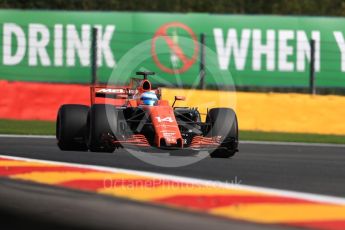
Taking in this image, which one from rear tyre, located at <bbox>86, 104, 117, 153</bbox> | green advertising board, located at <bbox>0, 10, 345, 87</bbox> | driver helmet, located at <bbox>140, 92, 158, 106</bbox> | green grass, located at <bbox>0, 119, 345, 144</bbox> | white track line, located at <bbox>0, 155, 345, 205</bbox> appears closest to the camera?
white track line, located at <bbox>0, 155, 345, 205</bbox>

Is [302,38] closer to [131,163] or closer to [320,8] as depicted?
[131,163]

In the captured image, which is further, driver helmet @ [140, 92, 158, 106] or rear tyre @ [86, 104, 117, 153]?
driver helmet @ [140, 92, 158, 106]

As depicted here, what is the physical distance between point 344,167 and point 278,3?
2904 cm

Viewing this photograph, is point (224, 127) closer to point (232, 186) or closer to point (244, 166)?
point (244, 166)

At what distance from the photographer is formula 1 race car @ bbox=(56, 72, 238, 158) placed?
11.3 meters

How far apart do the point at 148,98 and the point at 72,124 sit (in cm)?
114

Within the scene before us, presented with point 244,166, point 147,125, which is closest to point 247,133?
point 147,125

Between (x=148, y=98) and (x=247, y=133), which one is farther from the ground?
(x=148, y=98)

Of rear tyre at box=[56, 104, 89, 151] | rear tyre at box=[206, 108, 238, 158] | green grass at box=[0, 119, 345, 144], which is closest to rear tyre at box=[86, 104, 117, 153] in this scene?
rear tyre at box=[56, 104, 89, 151]

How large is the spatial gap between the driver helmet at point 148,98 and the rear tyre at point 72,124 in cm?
86

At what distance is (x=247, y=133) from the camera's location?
17250 millimetres

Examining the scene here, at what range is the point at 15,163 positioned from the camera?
10.1 meters

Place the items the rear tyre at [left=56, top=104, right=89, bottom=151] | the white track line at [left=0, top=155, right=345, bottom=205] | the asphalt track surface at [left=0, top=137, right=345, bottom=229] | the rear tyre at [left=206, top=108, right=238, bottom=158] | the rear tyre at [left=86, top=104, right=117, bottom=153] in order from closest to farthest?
the asphalt track surface at [left=0, top=137, right=345, bottom=229], the white track line at [left=0, top=155, right=345, bottom=205], the rear tyre at [left=86, top=104, right=117, bottom=153], the rear tyre at [left=206, top=108, right=238, bottom=158], the rear tyre at [left=56, top=104, right=89, bottom=151]

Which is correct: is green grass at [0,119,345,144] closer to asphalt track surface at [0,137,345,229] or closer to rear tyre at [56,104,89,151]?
asphalt track surface at [0,137,345,229]
